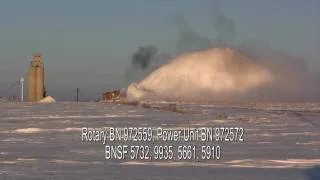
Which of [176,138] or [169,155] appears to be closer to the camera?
[169,155]

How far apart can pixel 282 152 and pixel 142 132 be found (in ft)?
30.2

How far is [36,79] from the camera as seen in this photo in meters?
111

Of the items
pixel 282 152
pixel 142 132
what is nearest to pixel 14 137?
pixel 142 132

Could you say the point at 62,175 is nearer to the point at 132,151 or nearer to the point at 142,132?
A: the point at 132,151

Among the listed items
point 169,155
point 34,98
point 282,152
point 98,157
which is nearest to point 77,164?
point 98,157

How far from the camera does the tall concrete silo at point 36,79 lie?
360ft

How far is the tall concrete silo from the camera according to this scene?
4326 inches

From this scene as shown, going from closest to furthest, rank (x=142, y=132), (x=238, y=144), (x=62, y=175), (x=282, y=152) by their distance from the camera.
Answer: (x=62, y=175)
(x=282, y=152)
(x=238, y=144)
(x=142, y=132)

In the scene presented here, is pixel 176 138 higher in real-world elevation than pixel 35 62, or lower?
lower

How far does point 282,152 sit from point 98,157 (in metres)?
5.37

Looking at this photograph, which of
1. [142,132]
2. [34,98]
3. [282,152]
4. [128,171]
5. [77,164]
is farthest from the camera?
[34,98]

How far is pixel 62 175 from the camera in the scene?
12.3 metres

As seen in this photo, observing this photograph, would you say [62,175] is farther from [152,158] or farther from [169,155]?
[169,155]

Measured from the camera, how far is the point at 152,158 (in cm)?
1564
